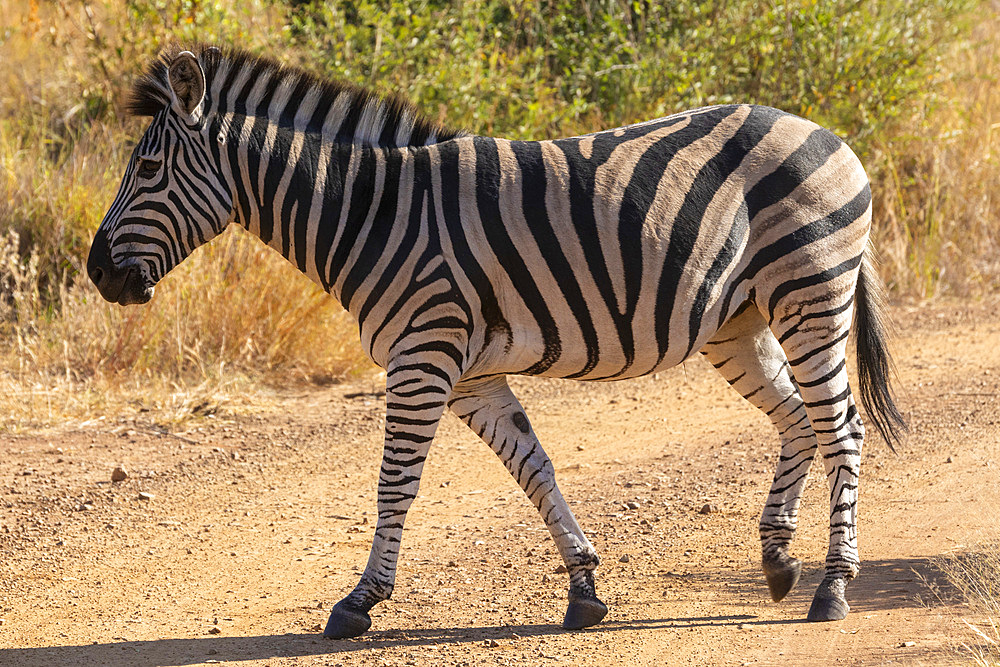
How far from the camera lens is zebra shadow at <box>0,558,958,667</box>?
384cm

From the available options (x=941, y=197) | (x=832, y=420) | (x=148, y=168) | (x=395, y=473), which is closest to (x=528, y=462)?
(x=395, y=473)

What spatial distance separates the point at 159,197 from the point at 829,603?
3.08 metres

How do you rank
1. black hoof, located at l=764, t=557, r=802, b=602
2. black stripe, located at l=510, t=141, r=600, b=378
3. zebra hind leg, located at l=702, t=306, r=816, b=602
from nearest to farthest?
black stripe, located at l=510, t=141, r=600, b=378, black hoof, located at l=764, t=557, r=802, b=602, zebra hind leg, located at l=702, t=306, r=816, b=602

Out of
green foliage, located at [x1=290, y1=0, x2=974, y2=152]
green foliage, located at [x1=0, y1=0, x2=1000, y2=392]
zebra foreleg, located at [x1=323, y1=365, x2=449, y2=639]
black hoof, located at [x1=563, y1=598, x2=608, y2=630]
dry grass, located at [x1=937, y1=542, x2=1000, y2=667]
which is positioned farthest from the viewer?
green foliage, located at [x1=290, y1=0, x2=974, y2=152]

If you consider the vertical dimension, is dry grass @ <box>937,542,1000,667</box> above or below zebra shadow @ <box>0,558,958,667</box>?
above

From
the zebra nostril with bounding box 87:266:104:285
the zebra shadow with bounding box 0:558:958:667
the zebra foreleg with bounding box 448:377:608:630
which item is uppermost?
the zebra nostril with bounding box 87:266:104:285

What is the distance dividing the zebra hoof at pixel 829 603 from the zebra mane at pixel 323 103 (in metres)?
2.38

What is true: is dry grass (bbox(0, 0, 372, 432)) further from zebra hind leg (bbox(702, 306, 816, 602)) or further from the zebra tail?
the zebra tail

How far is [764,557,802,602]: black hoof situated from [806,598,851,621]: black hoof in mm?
226

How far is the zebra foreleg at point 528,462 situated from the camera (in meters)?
4.14

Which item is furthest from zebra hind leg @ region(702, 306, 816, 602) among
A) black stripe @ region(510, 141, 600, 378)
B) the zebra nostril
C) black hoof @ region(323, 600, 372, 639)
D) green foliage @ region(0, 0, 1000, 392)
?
green foliage @ region(0, 0, 1000, 392)

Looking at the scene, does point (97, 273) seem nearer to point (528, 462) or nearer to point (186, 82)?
point (186, 82)

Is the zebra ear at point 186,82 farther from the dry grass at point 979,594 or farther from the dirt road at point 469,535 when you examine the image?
the dry grass at point 979,594

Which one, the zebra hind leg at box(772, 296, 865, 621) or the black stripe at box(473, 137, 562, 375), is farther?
the zebra hind leg at box(772, 296, 865, 621)
